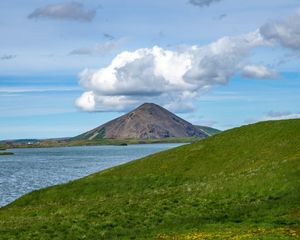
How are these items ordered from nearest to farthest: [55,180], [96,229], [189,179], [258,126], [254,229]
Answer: [254,229] < [96,229] < [189,179] < [258,126] < [55,180]

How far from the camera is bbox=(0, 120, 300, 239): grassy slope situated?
3600 centimetres

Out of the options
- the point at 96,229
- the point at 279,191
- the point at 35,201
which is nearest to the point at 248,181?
the point at 279,191

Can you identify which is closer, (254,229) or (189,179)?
(254,229)

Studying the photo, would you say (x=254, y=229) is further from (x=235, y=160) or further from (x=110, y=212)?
(x=235, y=160)

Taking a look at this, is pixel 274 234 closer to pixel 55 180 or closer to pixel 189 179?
pixel 189 179

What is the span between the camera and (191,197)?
160ft

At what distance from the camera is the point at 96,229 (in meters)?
39.5

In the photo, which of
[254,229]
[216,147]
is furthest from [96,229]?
[216,147]

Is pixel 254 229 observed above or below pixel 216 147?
below

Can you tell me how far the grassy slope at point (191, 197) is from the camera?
36.0m

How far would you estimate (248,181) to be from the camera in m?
50.1

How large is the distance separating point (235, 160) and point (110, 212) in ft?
94.9

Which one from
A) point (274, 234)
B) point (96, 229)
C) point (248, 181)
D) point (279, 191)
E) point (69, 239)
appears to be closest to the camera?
point (274, 234)

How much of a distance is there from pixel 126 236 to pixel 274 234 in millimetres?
10393
